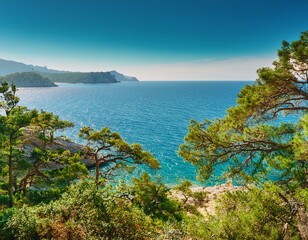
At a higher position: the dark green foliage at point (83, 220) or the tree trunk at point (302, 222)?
the tree trunk at point (302, 222)

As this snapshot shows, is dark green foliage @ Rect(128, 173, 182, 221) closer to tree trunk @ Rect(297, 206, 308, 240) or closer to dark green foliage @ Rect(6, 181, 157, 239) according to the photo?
dark green foliage @ Rect(6, 181, 157, 239)

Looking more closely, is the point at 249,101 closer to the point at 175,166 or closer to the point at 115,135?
the point at 115,135

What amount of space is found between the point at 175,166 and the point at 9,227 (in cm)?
3030

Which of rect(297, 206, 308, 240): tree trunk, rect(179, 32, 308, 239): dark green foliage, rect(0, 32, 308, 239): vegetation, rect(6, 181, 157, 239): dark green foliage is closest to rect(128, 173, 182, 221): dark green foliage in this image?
rect(0, 32, 308, 239): vegetation

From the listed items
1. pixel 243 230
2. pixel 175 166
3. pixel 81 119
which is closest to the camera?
pixel 243 230

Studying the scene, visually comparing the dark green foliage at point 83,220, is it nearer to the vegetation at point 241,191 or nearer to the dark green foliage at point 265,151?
the vegetation at point 241,191

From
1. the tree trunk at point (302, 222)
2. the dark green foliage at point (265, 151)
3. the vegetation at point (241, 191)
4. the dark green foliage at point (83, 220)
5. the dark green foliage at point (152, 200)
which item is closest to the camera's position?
the tree trunk at point (302, 222)

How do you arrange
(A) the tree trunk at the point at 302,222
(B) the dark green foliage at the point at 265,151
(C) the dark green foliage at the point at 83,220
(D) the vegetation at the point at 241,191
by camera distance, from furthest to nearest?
(C) the dark green foliage at the point at 83,220, (D) the vegetation at the point at 241,191, (B) the dark green foliage at the point at 265,151, (A) the tree trunk at the point at 302,222

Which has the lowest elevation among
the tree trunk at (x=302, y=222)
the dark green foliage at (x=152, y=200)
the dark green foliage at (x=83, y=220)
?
the dark green foliage at (x=152, y=200)

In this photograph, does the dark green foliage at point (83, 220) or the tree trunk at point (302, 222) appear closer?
the tree trunk at point (302, 222)

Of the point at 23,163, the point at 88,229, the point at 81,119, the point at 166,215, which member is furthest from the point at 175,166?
the point at 81,119

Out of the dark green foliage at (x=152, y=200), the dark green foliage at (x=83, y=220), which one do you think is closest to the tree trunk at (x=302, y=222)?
the dark green foliage at (x=83, y=220)

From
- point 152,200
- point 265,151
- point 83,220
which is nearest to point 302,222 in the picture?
point 265,151

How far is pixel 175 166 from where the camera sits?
37.1m
